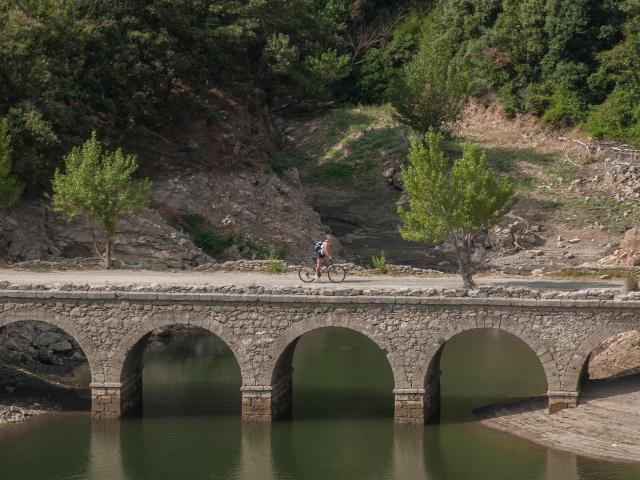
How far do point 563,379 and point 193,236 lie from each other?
2682 cm

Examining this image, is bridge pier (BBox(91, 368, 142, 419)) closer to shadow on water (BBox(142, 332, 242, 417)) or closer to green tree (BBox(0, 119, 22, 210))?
shadow on water (BBox(142, 332, 242, 417))

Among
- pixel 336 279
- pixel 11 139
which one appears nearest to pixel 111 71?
pixel 11 139

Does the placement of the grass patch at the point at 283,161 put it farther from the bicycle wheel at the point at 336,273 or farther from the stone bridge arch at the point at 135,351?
the stone bridge arch at the point at 135,351

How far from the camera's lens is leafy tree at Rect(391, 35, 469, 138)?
74.5 m

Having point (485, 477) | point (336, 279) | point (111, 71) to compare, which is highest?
point (111, 71)

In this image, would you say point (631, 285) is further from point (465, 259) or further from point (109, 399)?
point (109, 399)

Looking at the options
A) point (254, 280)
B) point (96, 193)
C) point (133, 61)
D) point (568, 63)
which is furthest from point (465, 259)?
point (568, 63)

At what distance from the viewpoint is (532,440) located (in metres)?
42.0

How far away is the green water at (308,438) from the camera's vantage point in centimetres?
4016

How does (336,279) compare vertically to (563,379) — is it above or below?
above

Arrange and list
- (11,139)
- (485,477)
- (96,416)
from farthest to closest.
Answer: (11,139) → (96,416) → (485,477)

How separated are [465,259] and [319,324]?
20.8 ft

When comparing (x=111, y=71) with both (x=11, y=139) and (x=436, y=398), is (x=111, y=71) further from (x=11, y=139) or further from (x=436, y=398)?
(x=436, y=398)

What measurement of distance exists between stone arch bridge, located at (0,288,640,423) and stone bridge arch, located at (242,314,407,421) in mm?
35
